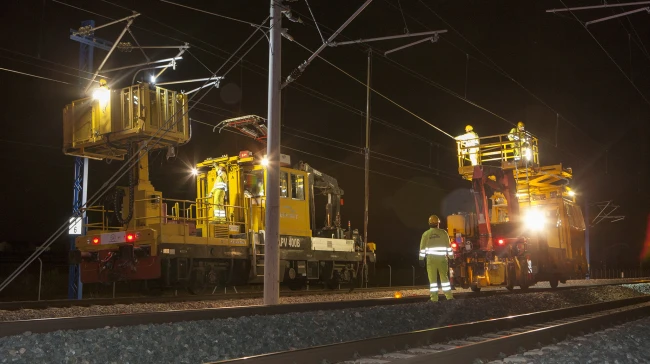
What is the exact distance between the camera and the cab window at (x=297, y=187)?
17.7 meters

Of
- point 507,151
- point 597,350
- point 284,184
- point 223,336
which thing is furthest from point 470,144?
point 223,336

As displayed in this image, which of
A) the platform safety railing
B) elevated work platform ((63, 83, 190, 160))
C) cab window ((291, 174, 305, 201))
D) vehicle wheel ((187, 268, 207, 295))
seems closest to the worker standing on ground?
the platform safety railing

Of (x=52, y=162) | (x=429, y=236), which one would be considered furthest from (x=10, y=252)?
(x=429, y=236)

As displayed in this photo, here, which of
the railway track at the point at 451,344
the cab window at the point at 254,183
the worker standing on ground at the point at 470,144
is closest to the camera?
the railway track at the point at 451,344

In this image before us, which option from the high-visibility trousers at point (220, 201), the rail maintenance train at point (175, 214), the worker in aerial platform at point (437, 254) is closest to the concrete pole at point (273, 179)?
the rail maintenance train at point (175, 214)

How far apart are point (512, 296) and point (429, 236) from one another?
2.64 meters

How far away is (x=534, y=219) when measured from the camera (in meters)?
17.9

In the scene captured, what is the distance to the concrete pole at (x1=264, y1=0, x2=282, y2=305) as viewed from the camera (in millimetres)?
12078

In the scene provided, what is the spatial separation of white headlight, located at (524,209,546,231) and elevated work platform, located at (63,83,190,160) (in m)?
9.34

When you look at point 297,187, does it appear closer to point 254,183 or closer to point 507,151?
point 254,183

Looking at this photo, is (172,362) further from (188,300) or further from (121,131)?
(121,131)

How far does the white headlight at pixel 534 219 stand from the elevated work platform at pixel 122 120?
9339 mm

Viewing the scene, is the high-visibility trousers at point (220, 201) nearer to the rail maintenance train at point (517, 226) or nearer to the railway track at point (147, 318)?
the rail maintenance train at point (517, 226)

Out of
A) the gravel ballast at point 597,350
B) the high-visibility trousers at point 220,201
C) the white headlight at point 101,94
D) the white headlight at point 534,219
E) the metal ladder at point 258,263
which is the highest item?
the white headlight at point 101,94
